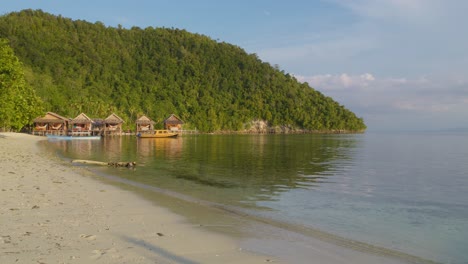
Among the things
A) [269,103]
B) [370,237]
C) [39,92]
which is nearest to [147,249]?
[370,237]

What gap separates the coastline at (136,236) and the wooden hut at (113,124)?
63.0 metres

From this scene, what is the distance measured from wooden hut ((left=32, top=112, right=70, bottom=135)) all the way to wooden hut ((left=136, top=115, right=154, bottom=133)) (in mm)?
14439

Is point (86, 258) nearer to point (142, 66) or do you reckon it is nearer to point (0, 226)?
point (0, 226)

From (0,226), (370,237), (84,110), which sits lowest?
(370,237)

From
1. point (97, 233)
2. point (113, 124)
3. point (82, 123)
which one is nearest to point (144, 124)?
point (113, 124)

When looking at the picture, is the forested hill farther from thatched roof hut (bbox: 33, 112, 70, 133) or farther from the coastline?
the coastline

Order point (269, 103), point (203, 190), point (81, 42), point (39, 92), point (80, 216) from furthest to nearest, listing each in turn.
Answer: point (269, 103) → point (81, 42) → point (39, 92) → point (203, 190) → point (80, 216)

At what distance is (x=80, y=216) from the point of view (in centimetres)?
761

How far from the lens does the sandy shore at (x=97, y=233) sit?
17.3ft

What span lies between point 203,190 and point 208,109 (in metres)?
108

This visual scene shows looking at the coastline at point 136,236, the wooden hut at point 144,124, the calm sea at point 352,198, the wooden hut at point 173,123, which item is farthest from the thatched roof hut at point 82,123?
the coastline at point 136,236

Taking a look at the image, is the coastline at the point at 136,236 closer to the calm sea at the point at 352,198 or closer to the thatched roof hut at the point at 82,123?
the calm sea at the point at 352,198

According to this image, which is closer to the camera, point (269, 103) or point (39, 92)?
point (39, 92)

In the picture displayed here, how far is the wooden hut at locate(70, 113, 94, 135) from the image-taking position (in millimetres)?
65250
